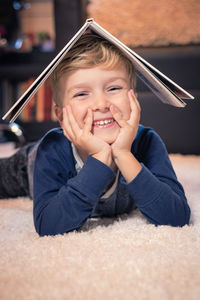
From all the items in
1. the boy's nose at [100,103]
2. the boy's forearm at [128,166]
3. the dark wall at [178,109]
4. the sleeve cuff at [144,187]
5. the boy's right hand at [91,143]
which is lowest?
the dark wall at [178,109]

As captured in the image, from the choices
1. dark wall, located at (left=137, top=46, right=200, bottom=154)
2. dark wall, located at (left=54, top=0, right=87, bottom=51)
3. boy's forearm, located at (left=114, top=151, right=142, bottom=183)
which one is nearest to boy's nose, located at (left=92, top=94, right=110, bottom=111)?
boy's forearm, located at (left=114, top=151, right=142, bottom=183)

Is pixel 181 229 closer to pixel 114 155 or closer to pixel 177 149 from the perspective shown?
pixel 114 155

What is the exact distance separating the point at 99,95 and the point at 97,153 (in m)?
0.12

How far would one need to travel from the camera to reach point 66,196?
70cm

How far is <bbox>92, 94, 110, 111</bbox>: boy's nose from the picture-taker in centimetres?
72

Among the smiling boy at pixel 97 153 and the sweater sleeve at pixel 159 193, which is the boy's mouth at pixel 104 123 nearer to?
the smiling boy at pixel 97 153

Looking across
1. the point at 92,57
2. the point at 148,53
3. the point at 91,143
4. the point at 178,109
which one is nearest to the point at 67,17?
the point at 148,53

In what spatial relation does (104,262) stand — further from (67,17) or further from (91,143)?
(67,17)

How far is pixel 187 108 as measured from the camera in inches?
75.8

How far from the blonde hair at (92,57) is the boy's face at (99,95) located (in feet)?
0.04

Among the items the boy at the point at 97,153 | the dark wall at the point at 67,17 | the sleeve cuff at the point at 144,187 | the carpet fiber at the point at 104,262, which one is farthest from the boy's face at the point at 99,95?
the dark wall at the point at 67,17

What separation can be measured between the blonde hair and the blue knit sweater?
19 cm

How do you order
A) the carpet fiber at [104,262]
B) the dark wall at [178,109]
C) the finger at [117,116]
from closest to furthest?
the carpet fiber at [104,262] → the finger at [117,116] → the dark wall at [178,109]

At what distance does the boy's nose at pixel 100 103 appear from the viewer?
0.72 metres
